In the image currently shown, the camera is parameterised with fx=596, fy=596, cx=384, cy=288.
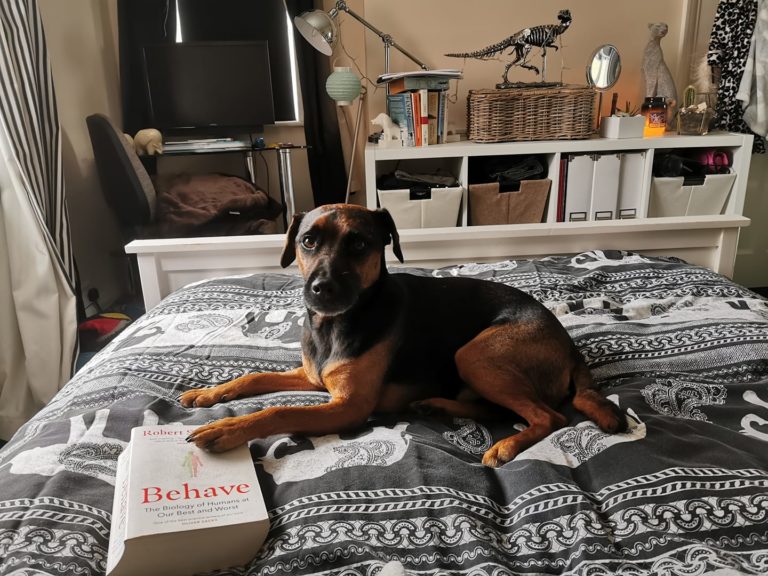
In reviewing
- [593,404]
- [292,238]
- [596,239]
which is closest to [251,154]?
[596,239]

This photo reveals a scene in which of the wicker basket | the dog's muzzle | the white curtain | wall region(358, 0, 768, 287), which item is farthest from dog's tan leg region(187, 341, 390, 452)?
wall region(358, 0, 768, 287)

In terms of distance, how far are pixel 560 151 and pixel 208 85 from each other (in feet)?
6.03

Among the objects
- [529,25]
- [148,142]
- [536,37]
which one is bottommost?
[148,142]

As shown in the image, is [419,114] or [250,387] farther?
[419,114]

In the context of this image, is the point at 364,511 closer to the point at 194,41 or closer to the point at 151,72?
the point at 151,72

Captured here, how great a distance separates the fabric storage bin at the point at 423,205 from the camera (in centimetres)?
280

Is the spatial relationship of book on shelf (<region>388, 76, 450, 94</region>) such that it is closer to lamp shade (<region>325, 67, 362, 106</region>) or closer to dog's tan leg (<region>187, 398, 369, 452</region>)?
lamp shade (<region>325, 67, 362, 106</region>)

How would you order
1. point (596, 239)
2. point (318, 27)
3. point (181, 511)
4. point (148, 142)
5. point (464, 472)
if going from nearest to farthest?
1. point (181, 511)
2. point (464, 472)
3. point (596, 239)
4. point (318, 27)
5. point (148, 142)

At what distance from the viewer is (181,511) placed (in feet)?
2.57

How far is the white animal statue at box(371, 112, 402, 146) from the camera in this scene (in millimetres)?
2873

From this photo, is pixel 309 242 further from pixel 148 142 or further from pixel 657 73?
pixel 657 73

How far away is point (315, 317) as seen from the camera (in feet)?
3.92

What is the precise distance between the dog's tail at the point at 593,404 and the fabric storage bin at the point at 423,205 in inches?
65.8

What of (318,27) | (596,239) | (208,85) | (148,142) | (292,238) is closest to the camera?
(292,238)
